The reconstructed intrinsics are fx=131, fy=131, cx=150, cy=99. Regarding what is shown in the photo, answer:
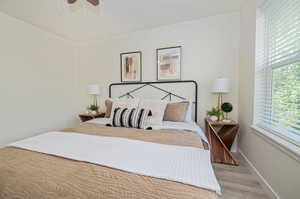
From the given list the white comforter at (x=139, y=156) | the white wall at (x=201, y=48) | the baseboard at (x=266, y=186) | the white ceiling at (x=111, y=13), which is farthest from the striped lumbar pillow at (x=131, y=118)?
the white ceiling at (x=111, y=13)

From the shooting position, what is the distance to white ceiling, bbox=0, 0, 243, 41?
80.1 inches

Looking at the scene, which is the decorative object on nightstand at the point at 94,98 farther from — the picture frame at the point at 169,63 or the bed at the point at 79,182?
the bed at the point at 79,182

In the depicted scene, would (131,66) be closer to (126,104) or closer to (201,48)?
(126,104)

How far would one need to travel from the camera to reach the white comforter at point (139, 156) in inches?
29.5

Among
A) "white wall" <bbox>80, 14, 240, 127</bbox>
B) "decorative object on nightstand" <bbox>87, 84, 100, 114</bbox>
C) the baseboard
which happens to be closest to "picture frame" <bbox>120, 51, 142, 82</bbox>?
"white wall" <bbox>80, 14, 240, 127</bbox>

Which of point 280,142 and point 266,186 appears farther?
point 266,186

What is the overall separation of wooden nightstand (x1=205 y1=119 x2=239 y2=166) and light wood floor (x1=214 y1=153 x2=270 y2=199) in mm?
117

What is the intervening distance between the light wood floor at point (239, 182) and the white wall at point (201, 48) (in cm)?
89

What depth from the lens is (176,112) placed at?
213 centimetres

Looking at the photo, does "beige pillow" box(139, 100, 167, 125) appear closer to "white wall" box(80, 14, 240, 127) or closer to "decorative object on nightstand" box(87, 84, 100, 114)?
"white wall" box(80, 14, 240, 127)

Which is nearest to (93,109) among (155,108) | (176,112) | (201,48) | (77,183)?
(155,108)

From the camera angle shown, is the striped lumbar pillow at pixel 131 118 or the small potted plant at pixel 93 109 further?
the small potted plant at pixel 93 109

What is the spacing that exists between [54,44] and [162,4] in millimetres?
2584

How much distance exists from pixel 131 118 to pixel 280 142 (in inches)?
64.7
